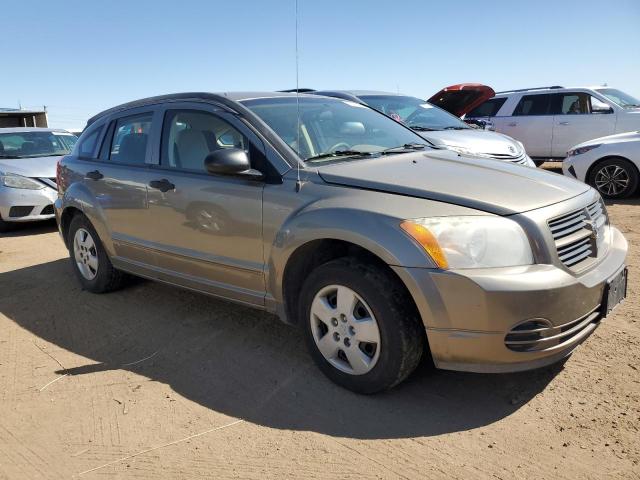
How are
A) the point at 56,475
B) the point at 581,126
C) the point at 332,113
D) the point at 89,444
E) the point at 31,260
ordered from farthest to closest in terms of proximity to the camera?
the point at 581,126 → the point at 31,260 → the point at 332,113 → the point at 89,444 → the point at 56,475

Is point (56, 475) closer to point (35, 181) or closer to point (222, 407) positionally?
point (222, 407)

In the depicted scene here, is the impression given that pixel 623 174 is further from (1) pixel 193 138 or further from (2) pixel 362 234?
(2) pixel 362 234

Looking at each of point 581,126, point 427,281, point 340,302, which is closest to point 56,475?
point 340,302

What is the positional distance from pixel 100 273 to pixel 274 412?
274 cm

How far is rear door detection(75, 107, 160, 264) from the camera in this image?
174 inches

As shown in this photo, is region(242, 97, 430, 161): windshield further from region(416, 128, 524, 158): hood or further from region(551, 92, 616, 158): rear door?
region(551, 92, 616, 158): rear door

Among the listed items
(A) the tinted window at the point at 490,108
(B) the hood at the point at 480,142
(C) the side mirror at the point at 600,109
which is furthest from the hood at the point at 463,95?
(B) the hood at the point at 480,142

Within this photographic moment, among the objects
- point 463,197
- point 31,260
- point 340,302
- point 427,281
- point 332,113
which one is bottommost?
point 31,260

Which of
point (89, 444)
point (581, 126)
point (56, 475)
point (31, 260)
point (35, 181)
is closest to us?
point (56, 475)

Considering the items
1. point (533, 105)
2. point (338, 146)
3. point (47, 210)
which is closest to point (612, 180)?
point (533, 105)

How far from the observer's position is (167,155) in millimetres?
4254

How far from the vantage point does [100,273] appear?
5082mm

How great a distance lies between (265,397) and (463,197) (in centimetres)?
155

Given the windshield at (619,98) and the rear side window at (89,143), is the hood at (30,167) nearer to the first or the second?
the rear side window at (89,143)
